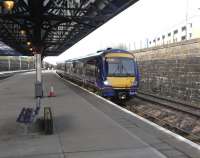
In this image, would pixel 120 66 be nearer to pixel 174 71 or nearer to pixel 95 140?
pixel 174 71

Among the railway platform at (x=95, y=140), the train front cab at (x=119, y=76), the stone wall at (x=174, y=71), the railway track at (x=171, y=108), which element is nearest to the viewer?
the railway platform at (x=95, y=140)

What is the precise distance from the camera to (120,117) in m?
12.5

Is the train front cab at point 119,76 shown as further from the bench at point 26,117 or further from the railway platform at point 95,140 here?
the bench at point 26,117

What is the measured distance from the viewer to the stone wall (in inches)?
861

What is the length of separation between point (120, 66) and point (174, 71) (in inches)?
210

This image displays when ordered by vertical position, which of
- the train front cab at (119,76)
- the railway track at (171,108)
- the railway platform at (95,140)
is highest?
the train front cab at (119,76)

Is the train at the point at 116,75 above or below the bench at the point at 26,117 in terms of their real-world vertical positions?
above

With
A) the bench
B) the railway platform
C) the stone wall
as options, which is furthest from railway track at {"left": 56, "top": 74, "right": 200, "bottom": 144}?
the bench

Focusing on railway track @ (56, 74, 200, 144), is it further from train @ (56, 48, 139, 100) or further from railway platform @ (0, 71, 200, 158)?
railway platform @ (0, 71, 200, 158)

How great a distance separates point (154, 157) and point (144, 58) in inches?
1066

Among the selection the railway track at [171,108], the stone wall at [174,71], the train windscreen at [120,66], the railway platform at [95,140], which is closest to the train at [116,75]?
the train windscreen at [120,66]

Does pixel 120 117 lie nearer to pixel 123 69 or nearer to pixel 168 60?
pixel 123 69

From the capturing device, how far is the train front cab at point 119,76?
69.1 ft

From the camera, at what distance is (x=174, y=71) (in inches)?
1003
